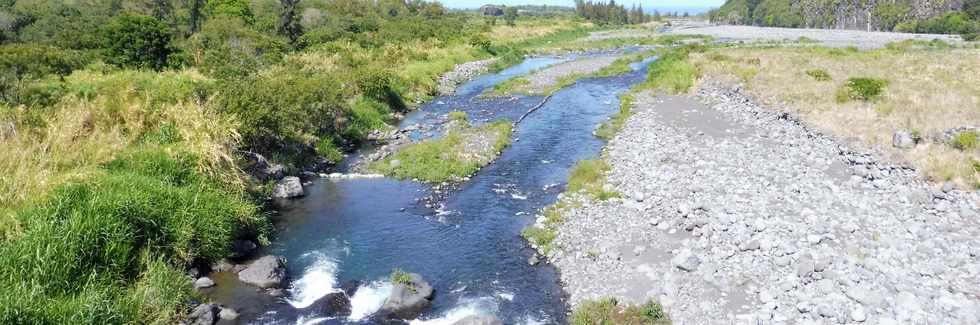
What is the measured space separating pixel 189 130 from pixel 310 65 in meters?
24.8

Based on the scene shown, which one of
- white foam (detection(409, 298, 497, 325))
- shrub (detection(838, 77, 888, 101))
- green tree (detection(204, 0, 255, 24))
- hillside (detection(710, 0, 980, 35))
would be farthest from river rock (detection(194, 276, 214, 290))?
hillside (detection(710, 0, 980, 35))

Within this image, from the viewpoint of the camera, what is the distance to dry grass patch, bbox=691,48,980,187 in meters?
20.5

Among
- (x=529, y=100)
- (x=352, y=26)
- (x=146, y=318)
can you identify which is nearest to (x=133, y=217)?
(x=146, y=318)

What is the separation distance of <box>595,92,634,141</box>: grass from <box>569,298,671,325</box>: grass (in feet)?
58.8

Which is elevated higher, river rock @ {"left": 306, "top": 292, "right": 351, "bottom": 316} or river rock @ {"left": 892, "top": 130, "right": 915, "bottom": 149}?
river rock @ {"left": 892, "top": 130, "right": 915, "bottom": 149}

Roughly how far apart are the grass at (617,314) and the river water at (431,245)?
752mm

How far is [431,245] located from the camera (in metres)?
17.8

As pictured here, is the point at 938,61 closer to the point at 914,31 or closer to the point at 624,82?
the point at 624,82

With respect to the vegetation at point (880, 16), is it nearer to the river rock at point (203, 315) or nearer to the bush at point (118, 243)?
the bush at point (118, 243)

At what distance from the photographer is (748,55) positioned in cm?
5472

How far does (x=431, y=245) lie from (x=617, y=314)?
669 cm

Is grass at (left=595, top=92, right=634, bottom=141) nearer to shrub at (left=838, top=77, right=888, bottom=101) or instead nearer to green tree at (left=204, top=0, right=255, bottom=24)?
shrub at (left=838, top=77, right=888, bottom=101)

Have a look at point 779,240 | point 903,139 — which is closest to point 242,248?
point 779,240

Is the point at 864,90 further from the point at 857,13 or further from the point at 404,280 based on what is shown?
the point at 857,13
